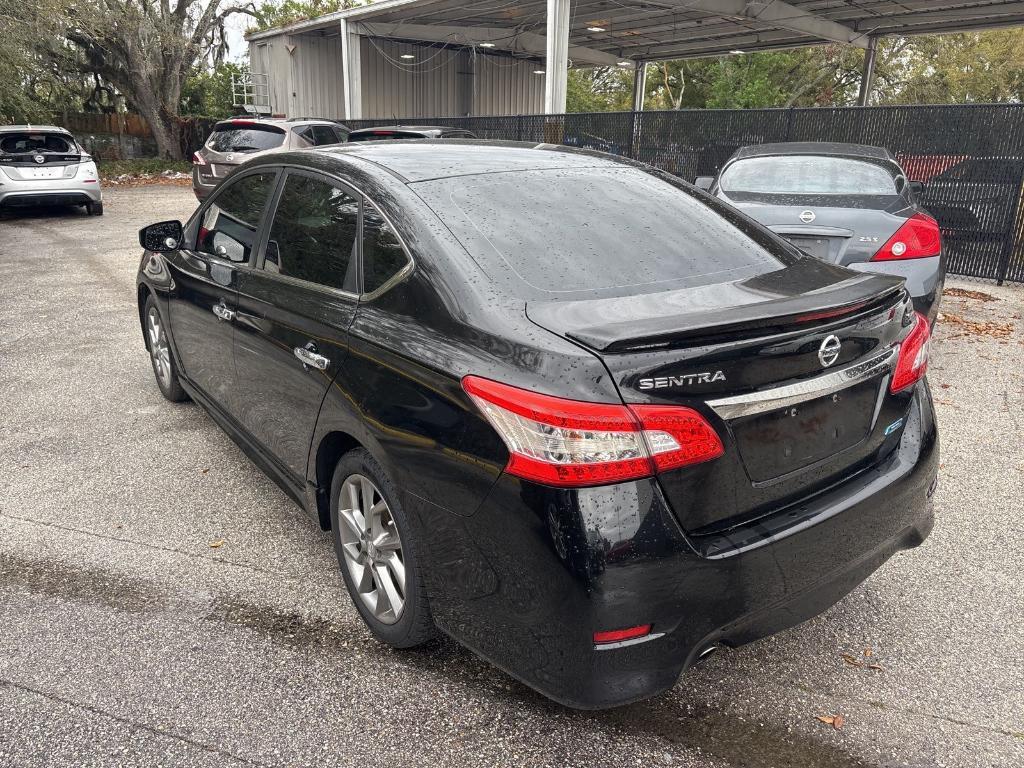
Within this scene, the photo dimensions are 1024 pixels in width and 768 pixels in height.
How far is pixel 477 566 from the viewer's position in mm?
2088

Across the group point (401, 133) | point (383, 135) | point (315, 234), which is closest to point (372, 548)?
point (315, 234)

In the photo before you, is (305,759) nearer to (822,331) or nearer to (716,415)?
(716,415)

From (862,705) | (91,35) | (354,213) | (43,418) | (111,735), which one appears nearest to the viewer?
(111,735)

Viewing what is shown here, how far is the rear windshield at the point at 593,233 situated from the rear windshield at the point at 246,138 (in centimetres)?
1162

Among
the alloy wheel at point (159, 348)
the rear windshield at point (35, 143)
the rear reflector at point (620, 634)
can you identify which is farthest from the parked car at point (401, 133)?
the rear reflector at point (620, 634)

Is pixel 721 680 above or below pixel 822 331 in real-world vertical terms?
below

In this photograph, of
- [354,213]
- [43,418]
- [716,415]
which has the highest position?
[354,213]

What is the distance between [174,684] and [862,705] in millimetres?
2151

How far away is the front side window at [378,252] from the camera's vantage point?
2508mm

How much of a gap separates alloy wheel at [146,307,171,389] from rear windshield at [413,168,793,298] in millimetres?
2819

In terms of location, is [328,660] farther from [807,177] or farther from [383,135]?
[383,135]

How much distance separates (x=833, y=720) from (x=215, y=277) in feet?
9.98

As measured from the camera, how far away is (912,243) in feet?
17.8

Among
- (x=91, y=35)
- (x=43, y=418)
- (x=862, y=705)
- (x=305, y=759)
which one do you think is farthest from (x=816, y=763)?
(x=91, y=35)
